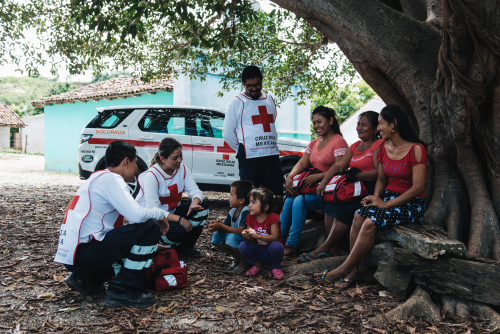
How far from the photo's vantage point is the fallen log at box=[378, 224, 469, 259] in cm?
311

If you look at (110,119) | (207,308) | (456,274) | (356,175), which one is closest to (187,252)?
(207,308)

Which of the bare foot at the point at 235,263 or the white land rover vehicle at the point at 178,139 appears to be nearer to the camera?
the bare foot at the point at 235,263

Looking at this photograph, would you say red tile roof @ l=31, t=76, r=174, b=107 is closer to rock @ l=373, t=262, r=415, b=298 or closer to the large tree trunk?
the large tree trunk

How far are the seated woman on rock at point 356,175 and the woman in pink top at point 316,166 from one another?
5.3 inches

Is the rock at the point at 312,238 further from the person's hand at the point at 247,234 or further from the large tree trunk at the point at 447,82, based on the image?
the large tree trunk at the point at 447,82

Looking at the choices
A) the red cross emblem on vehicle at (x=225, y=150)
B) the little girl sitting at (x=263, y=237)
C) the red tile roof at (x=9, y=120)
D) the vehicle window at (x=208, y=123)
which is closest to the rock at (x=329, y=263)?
the little girl sitting at (x=263, y=237)

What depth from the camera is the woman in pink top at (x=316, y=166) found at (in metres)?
4.45

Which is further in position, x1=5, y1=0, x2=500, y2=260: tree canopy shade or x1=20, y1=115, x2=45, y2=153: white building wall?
x1=20, y1=115, x2=45, y2=153: white building wall

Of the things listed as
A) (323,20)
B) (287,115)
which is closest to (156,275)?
(323,20)

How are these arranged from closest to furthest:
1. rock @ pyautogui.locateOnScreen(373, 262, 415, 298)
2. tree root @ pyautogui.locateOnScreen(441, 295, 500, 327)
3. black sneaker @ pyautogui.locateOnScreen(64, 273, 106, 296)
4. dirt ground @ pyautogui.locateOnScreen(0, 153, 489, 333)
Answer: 1. dirt ground @ pyautogui.locateOnScreen(0, 153, 489, 333)
2. tree root @ pyautogui.locateOnScreen(441, 295, 500, 327)
3. black sneaker @ pyautogui.locateOnScreen(64, 273, 106, 296)
4. rock @ pyautogui.locateOnScreen(373, 262, 415, 298)

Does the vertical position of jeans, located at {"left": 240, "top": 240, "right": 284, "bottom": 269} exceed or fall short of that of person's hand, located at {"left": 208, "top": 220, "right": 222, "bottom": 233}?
it falls short

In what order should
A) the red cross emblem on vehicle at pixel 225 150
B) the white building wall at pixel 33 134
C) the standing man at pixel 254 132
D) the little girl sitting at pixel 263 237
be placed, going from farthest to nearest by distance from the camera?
1. the white building wall at pixel 33 134
2. the red cross emblem on vehicle at pixel 225 150
3. the standing man at pixel 254 132
4. the little girl sitting at pixel 263 237

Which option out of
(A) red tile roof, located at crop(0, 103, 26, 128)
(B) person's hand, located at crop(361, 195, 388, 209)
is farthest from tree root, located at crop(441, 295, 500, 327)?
(A) red tile roof, located at crop(0, 103, 26, 128)

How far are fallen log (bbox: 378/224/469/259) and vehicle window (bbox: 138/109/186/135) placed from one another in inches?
201
